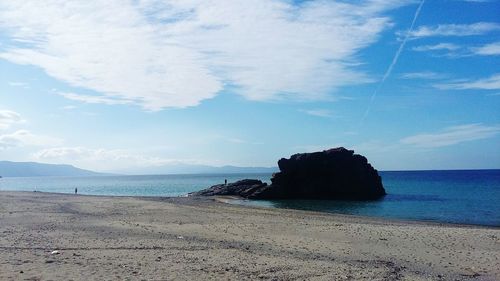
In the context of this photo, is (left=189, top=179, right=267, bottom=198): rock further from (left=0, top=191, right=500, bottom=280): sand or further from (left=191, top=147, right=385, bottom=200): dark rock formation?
(left=0, top=191, right=500, bottom=280): sand

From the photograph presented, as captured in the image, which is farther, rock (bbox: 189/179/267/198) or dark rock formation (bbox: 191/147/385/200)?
dark rock formation (bbox: 191/147/385/200)

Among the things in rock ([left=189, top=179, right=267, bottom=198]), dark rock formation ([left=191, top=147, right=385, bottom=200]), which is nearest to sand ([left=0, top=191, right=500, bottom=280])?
rock ([left=189, top=179, right=267, bottom=198])

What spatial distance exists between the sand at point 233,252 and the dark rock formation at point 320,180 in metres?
53.1

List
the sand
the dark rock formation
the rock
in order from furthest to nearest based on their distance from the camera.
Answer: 1. the dark rock formation
2. the rock
3. the sand

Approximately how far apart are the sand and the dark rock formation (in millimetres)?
53070

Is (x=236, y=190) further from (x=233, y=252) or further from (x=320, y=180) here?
(x=233, y=252)

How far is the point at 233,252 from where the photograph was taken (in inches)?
679

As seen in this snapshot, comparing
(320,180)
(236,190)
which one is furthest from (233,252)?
(320,180)

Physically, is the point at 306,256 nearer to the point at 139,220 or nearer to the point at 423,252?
the point at 423,252

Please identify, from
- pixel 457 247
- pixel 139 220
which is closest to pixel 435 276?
pixel 457 247

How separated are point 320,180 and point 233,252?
217 feet

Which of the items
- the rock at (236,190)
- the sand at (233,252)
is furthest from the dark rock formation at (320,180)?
the sand at (233,252)

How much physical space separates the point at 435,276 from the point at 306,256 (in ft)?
15.6

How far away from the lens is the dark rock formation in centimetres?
7956
